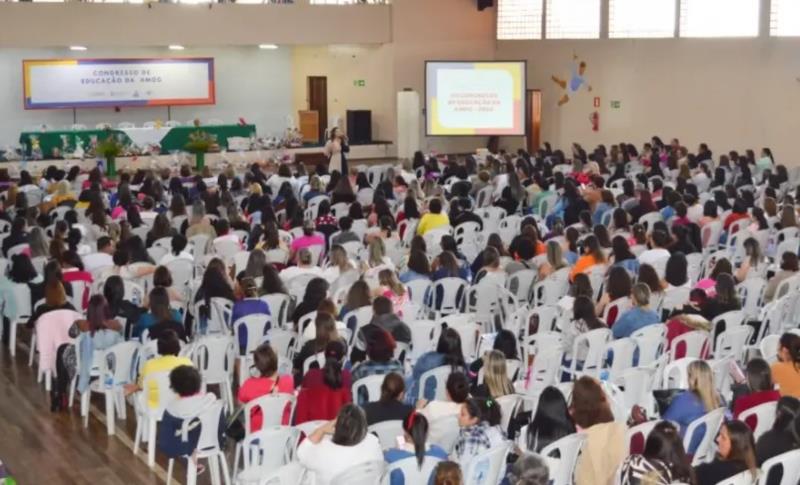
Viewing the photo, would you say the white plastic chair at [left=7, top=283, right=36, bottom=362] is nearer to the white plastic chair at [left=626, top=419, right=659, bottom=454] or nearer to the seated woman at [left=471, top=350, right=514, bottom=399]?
the seated woman at [left=471, top=350, right=514, bottom=399]

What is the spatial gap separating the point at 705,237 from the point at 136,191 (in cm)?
898

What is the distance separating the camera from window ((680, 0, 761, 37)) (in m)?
25.0

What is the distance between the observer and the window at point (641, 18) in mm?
26641

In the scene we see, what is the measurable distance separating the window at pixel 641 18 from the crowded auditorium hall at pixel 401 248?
0.29ft

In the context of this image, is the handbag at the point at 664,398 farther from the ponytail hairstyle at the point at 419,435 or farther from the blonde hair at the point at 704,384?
the ponytail hairstyle at the point at 419,435

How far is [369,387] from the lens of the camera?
8.05 meters

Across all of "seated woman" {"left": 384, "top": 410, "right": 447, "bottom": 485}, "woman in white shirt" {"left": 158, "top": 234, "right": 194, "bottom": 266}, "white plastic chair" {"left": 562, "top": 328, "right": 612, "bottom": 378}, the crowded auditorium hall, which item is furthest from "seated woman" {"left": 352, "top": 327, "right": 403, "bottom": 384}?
"woman in white shirt" {"left": 158, "top": 234, "right": 194, "bottom": 266}

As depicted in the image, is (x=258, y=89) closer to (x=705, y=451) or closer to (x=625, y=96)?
(x=625, y=96)

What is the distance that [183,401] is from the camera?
783 centimetres

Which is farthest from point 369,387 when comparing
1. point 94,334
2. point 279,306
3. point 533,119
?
point 533,119

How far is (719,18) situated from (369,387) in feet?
64.9

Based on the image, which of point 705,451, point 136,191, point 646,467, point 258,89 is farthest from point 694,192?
point 258,89

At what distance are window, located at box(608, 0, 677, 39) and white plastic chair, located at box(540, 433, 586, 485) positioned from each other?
21.2 metres

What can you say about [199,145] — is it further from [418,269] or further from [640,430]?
[640,430]
